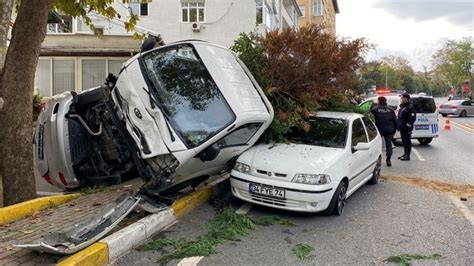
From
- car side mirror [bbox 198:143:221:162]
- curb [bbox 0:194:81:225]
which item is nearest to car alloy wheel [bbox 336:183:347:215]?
car side mirror [bbox 198:143:221:162]

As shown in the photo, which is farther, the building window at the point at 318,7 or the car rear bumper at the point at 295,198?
the building window at the point at 318,7

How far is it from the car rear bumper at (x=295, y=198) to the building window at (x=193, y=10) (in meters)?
23.2

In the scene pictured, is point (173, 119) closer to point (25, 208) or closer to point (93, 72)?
point (25, 208)

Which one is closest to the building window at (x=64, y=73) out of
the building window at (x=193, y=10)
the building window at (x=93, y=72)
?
the building window at (x=93, y=72)

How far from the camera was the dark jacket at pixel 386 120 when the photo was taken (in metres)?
10.7

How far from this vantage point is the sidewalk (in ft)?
13.6

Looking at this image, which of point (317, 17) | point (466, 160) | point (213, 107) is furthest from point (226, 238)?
point (317, 17)

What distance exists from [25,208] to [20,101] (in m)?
1.48

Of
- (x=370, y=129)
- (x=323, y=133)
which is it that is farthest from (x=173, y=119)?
(x=370, y=129)

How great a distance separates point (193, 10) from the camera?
2777 cm

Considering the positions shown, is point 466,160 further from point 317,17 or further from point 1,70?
point 317,17

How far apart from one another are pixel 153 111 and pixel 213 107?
0.79 meters

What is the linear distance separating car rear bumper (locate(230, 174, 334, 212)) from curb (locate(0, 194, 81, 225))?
2651 mm

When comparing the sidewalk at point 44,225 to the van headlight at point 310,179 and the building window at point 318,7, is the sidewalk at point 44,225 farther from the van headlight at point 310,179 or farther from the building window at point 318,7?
the building window at point 318,7
